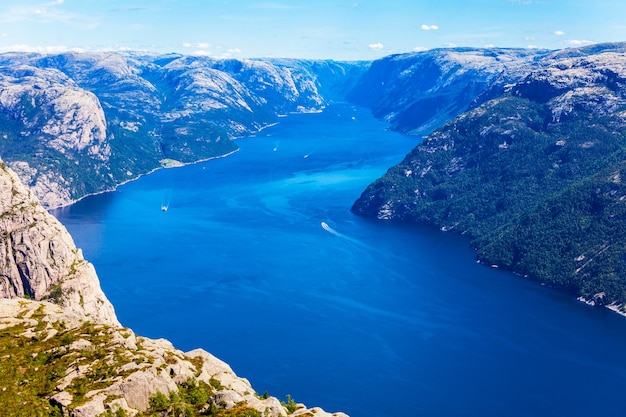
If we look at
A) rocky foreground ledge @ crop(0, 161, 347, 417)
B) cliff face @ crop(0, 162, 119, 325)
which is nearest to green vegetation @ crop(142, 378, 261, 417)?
rocky foreground ledge @ crop(0, 161, 347, 417)

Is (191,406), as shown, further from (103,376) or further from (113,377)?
(103,376)

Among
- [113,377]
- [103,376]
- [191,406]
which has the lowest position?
[191,406]

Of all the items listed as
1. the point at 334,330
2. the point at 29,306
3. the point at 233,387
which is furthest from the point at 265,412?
the point at 334,330

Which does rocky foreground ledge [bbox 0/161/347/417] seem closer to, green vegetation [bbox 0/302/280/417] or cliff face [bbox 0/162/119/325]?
green vegetation [bbox 0/302/280/417]

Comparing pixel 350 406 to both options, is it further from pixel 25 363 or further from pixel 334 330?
pixel 25 363

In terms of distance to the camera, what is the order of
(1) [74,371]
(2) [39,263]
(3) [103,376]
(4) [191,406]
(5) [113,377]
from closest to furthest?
(4) [191,406], (5) [113,377], (3) [103,376], (1) [74,371], (2) [39,263]

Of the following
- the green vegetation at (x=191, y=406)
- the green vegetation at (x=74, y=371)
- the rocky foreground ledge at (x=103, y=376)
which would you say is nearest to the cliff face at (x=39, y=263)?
the rocky foreground ledge at (x=103, y=376)

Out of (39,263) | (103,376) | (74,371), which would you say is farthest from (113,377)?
(39,263)

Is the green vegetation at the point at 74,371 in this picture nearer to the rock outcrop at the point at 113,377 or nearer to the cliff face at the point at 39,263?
the rock outcrop at the point at 113,377
